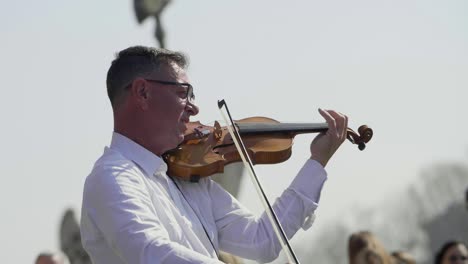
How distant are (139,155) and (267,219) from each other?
0.81m

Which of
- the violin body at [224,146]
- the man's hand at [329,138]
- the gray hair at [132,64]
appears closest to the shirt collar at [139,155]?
the gray hair at [132,64]

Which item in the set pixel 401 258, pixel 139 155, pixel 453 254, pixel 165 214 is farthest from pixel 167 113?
pixel 401 258

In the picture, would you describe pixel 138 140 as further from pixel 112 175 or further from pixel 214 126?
pixel 214 126

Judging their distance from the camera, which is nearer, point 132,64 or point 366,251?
point 132,64

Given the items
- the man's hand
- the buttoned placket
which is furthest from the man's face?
the man's hand

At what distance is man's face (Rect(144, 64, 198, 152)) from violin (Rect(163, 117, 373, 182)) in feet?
1.66

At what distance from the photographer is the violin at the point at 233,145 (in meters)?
8.04

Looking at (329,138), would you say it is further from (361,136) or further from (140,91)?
(140,91)

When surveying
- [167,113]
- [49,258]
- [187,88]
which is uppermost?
[187,88]

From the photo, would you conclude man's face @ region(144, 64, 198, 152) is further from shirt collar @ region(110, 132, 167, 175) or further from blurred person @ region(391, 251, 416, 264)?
blurred person @ region(391, 251, 416, 264)

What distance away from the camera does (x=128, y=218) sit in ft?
22.7

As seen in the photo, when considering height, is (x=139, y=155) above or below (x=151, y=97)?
below

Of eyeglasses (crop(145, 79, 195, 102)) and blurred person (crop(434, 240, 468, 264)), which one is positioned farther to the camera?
blurred person (crop(434, 240, 468, 264))

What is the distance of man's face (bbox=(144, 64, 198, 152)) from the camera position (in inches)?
292
